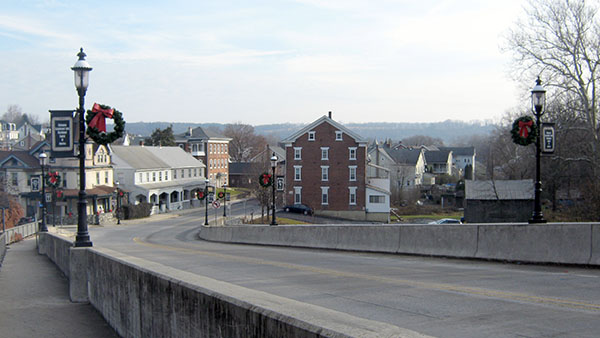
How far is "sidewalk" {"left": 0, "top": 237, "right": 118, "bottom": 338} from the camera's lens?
11164 mm

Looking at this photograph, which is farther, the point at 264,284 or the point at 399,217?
the point at 399,217

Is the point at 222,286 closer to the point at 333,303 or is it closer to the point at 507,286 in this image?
the point at 333,303

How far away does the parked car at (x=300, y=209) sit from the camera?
222ft

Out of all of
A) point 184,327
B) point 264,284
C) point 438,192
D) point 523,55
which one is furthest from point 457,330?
point 438,192

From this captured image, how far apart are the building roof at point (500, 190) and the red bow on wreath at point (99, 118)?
51.5 m

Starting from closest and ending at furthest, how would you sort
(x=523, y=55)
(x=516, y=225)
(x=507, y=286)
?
(x=507, y=286) < (x=516, y=225) < (x=523, y=55)

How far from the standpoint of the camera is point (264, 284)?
41.5ft

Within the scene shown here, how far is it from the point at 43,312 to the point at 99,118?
17.3ft

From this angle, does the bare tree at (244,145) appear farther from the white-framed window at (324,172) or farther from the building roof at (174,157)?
the white-framed window at (324,172)

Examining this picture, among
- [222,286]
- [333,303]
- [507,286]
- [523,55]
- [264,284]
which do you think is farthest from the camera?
[523,55]

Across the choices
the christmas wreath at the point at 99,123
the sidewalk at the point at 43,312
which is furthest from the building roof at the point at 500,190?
the christmas wreath at the point at 99,123

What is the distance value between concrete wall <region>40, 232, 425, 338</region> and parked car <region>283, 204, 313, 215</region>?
54201 mm

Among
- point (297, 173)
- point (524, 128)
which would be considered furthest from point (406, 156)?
point (524, 128)

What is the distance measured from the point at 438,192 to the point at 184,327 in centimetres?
9065
